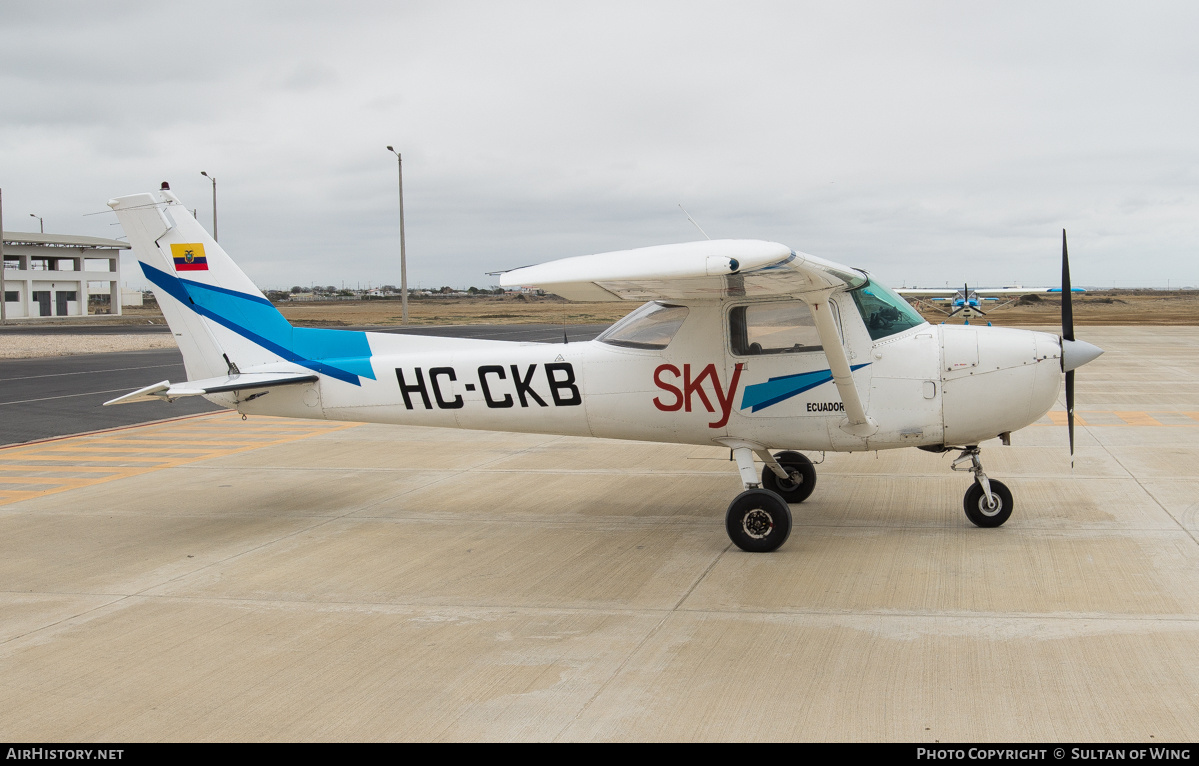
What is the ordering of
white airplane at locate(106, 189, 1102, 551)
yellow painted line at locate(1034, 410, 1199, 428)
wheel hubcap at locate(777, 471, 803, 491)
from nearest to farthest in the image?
white airplane at locate(106, 189, 1102, 551) → wheel hubcap at locate(777, 471, 803, 491) → yellow painted line at locate(1034, 410, 1199, 428)

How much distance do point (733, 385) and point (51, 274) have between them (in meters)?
84.1

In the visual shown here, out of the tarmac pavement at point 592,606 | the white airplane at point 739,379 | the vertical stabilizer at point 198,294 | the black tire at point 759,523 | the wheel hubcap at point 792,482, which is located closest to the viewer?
the tarmac pavement at point 592,606

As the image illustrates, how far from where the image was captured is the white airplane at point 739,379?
761cm

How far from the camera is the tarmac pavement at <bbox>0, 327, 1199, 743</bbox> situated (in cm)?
449

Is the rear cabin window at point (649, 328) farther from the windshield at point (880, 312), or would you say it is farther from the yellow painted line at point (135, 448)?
the yellow painted line at point (135, 448)

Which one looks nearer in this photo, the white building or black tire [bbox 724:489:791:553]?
black tire [bbox 724:489:791:553]

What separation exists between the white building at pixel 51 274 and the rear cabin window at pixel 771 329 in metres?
79.5

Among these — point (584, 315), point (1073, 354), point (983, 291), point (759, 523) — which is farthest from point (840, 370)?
point (584, 315)

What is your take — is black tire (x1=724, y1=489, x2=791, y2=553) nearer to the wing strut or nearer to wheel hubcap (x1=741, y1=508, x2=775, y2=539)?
wheel hubcap (x1=741, y1=508, x2=775, y2=539)

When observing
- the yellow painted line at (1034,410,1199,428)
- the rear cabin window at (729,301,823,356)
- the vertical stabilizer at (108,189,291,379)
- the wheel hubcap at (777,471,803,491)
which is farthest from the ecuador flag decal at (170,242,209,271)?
the yellow painted line at (1034,410,1199,428)

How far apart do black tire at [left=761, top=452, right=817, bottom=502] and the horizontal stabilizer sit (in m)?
4.54

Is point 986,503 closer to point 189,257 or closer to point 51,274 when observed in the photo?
point 189,257

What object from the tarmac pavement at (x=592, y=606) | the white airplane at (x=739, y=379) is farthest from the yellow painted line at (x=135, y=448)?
the white airplane at (x=739, y=379)

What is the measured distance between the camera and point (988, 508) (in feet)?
26.2
